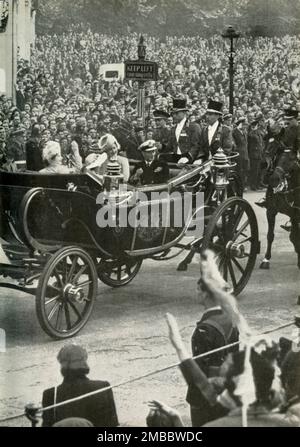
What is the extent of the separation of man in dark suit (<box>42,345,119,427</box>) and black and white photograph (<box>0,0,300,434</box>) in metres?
0.01

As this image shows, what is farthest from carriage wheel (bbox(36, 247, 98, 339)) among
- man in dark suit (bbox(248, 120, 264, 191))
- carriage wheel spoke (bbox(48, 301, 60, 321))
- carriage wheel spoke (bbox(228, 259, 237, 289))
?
man in dark suit (bbox(248, 120, 264, 191))

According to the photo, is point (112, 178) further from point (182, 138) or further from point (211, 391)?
point (211, 391)

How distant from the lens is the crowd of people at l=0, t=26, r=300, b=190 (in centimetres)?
744

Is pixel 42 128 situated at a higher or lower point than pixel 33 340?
higher

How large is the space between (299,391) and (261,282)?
2.69m

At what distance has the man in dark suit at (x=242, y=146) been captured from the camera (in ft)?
38.1

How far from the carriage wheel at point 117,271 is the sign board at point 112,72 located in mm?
1469

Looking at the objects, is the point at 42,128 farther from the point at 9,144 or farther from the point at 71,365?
the point at 71,365

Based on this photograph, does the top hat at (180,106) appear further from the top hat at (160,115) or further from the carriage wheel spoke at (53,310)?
the carriage wheel spoke at (53,310)

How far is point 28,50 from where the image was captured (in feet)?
24.3

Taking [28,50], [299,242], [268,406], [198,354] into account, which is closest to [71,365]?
[198,354]

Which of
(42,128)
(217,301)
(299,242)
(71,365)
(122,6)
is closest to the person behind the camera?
(71,365)

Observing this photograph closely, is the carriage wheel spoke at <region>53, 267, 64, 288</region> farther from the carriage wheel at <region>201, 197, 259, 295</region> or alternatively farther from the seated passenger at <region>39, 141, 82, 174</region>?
the carriage wheel at <region>201, 197, 259, 295</region>
